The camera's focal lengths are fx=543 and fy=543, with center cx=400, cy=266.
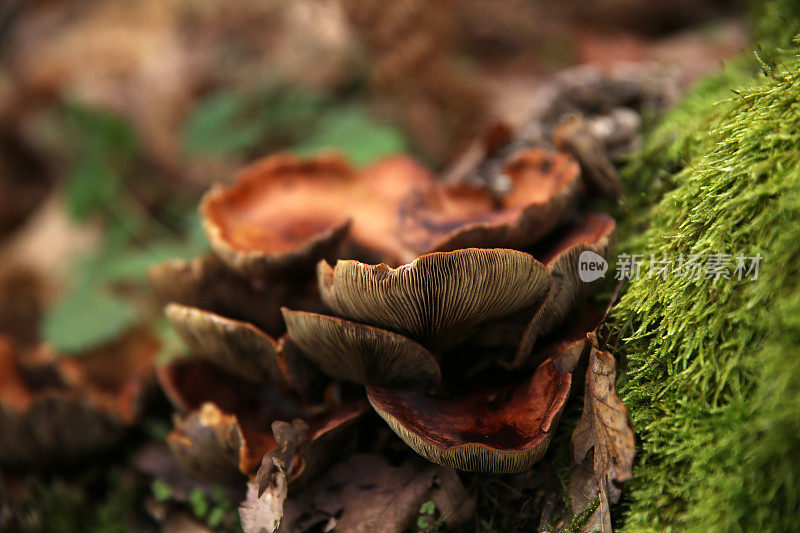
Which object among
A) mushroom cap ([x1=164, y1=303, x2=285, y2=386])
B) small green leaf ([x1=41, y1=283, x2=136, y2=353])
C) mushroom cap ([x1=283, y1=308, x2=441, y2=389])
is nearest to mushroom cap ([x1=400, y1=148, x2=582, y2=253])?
mushroom cap ([x1=283, y1=308, x2=441, y2=389])

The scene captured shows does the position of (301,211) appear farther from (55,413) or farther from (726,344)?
(726,344)

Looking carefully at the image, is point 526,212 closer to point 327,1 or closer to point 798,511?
point 798,511

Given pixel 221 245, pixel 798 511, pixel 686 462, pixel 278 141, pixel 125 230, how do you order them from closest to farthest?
1. pixel 798 511
2. pixel 686 462
3. pixel 221 245
4. pixel 125 230
5. pixel 278 141

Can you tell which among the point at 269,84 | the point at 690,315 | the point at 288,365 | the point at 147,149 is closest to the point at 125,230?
the point at 147,149

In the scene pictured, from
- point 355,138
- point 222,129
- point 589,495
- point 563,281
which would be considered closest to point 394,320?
point 563,281

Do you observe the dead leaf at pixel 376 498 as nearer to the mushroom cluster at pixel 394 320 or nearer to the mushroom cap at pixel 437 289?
the mushroom cluster at pixel 394 320

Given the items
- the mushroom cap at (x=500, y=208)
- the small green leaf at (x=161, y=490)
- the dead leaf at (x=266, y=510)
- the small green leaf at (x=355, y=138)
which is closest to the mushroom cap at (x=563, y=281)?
the mushroom cap at (x=500, y=208)

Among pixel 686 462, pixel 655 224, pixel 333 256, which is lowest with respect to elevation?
pixel 686 462
